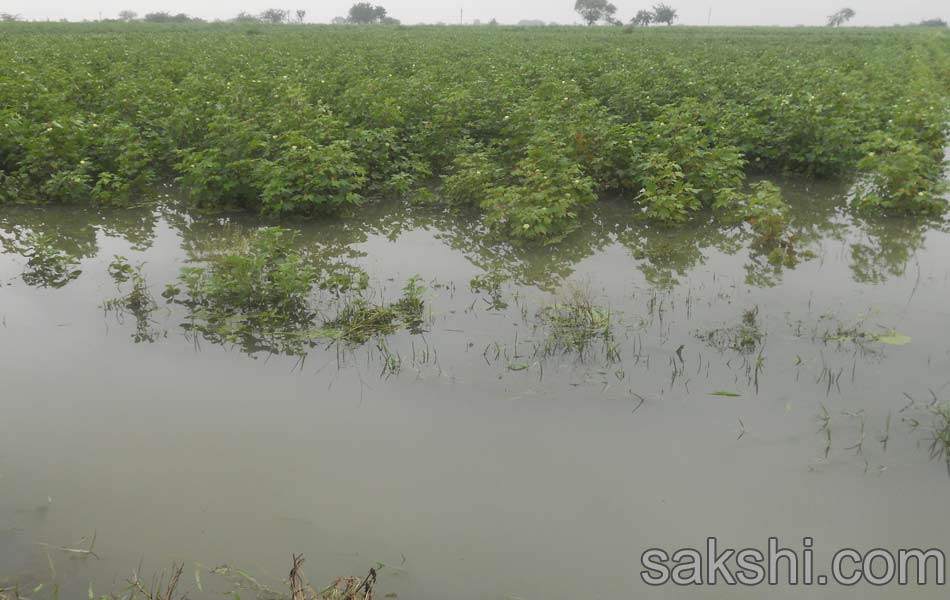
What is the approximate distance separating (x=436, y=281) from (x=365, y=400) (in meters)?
2.55

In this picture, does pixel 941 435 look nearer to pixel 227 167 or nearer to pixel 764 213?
pixel 764 213

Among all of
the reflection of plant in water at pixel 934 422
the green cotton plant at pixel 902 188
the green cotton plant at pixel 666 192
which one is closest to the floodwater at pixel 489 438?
the reflection of plant in water at pixel 934 422

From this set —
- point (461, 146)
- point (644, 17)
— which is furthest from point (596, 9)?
point (461, 146)

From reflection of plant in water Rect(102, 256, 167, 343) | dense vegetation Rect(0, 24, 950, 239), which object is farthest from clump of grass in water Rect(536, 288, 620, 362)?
reflection of plant in water Rect(102, 256, 167, 343)

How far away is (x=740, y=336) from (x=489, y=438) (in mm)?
2619

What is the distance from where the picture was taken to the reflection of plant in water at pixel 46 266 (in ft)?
24.3

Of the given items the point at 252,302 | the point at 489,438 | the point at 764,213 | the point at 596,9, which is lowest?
the point at 489,438

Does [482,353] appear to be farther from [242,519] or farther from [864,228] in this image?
[864,228]

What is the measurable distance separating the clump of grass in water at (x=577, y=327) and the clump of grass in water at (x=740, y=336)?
2.71 feet

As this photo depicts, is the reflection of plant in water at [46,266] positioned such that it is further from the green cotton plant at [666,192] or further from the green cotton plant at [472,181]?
the green cotton plant at [666,192]

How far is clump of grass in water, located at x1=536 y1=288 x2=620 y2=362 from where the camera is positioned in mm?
5922

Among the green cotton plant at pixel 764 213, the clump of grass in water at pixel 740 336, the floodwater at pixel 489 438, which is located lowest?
the floodwater at pixel 489 438

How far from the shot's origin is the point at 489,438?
4734 millimetres

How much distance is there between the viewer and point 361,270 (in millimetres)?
7879
